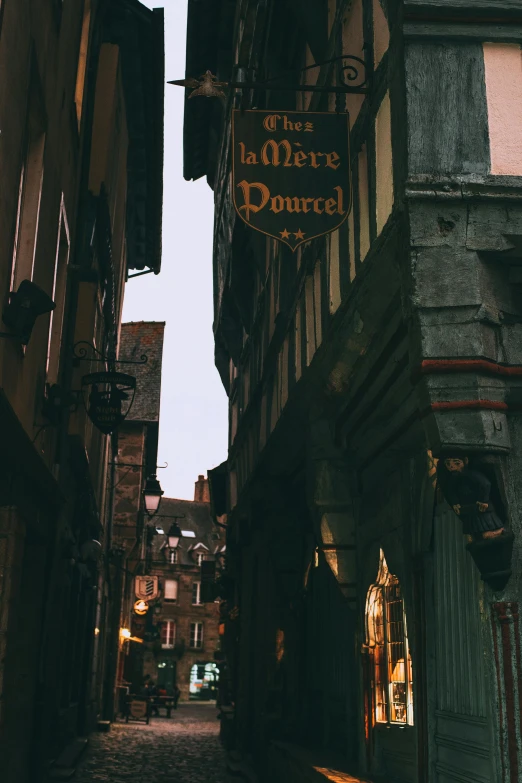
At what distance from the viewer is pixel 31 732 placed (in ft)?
32.8

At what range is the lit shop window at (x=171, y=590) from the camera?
2114 inches

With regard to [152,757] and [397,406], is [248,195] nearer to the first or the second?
[397,406]

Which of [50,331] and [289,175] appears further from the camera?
[50,331]

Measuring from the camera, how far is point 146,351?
29.1 metres

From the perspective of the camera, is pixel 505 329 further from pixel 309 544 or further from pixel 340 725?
pixel 309 544

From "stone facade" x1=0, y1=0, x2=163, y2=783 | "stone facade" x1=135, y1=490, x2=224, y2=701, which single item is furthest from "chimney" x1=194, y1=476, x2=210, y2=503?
"stone facade" x1=0, y1=0, x2=163, y2=783

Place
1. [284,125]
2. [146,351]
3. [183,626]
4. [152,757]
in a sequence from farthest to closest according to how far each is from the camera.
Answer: [183,626], [146,351], [152,757], [284,125]

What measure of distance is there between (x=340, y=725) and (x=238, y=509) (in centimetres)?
576

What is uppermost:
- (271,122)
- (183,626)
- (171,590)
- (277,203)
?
(171,590)

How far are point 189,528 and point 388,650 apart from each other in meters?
53.0

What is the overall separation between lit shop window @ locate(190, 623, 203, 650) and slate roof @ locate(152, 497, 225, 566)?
3613 mm

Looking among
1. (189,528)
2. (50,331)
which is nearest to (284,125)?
(50,331)

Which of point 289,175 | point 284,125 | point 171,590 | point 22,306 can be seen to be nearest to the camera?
point 289,175

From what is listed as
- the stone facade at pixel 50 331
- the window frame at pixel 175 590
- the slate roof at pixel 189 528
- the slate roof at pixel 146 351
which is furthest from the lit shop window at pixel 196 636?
the stone facade at pixel 50 331
